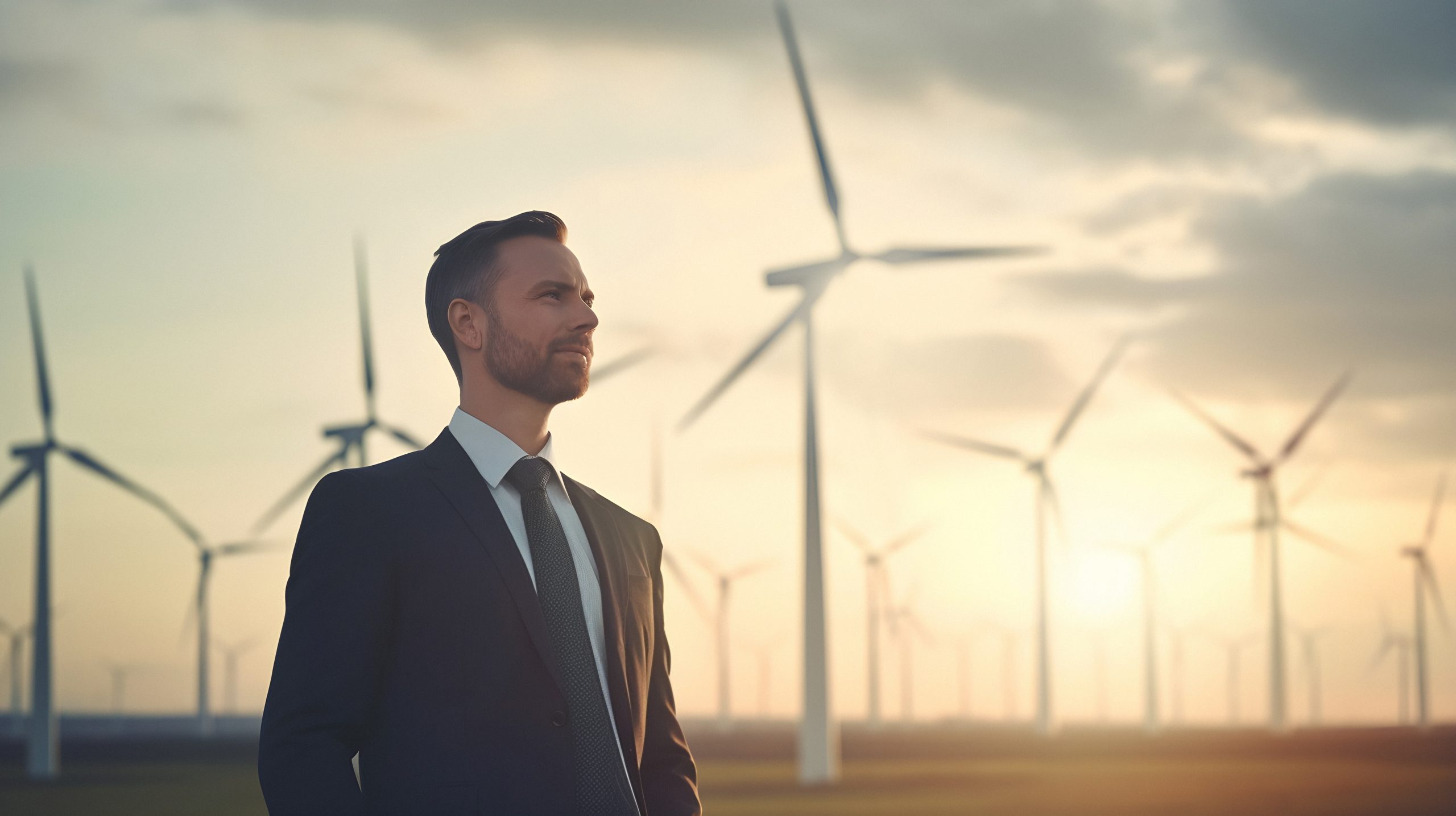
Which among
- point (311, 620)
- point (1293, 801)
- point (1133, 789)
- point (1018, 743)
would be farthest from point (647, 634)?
point (1018, 743)

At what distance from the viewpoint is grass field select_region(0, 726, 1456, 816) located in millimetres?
36594

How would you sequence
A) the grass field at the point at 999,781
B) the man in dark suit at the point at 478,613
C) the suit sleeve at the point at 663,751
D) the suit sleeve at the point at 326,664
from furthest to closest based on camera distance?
the grass field at the point at 999,781 → the suit sleeve at the point at 663,751 → the man in dark suit at the point at 478,613 → the suit sleeve at the point at 326,664

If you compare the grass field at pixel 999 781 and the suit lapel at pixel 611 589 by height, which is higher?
the suit lapel at pixel 611 589

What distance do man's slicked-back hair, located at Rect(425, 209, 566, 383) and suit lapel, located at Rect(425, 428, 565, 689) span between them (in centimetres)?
33

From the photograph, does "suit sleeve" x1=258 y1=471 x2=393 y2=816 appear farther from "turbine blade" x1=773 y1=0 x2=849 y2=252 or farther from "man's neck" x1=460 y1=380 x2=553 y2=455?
"turbine blade" x1=773 y1=0 x2=849 y2=252

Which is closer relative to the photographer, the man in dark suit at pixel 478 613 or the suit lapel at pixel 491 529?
the man in dark suit at pixel 478 613

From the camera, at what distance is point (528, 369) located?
420 centimetres

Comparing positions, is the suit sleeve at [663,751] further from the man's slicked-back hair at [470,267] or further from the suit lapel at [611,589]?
the man's slicked-back hair at [470,267]

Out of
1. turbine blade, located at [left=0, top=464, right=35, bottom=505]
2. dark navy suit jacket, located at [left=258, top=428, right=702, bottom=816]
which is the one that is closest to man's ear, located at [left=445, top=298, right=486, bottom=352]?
dark navy suit jacket, located at [left=258, top=428, right=702, bottom=816]

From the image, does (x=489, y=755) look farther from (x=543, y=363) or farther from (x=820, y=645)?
(x=820, y=645)

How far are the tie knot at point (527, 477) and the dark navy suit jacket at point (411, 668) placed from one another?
0.17 m

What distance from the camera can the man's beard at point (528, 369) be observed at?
4195mm

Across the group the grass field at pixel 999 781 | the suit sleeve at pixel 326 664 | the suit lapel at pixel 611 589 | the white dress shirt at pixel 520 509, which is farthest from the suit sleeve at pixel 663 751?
the grass field at pixel 999 781

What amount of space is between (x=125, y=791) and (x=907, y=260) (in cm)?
3010
